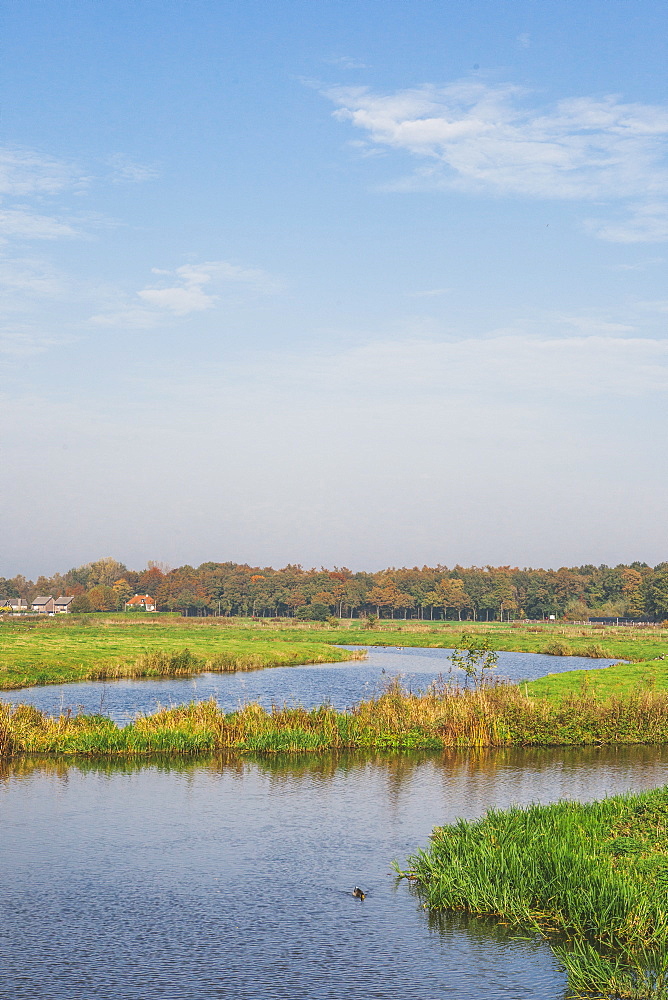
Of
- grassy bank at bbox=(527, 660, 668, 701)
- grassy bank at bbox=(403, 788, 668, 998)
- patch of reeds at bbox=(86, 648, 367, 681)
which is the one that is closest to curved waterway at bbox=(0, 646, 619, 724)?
patch of reeds at bbox=(86, 648, 367, 681)

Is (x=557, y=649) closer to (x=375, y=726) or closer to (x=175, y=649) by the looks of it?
(x=175, y=649)

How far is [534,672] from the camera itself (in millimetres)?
67688

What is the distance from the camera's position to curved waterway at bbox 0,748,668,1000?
12234mm

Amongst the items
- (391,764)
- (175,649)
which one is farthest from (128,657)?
(391,764)

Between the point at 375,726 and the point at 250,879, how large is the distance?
14685 millimetres

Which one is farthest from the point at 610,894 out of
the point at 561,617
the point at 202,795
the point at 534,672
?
the point at 561,617

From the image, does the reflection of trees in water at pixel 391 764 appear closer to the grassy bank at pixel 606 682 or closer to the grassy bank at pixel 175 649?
the grassy bank at pixel 606 682

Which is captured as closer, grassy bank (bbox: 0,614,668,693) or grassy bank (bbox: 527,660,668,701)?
grassy bank (bbox: 527,660,668,701)

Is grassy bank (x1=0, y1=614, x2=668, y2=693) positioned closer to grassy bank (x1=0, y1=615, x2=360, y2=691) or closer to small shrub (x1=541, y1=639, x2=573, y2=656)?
grassy bank (x1=0, y1=615, x2=360, y2=691)

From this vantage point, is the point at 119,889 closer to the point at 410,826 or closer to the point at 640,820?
the point at 410,826

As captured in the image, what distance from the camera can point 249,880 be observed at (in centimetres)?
1653

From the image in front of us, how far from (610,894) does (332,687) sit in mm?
42036

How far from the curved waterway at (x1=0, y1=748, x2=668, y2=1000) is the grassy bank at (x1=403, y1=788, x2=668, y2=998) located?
462mm

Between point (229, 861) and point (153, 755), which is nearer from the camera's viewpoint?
point (229, 861)
